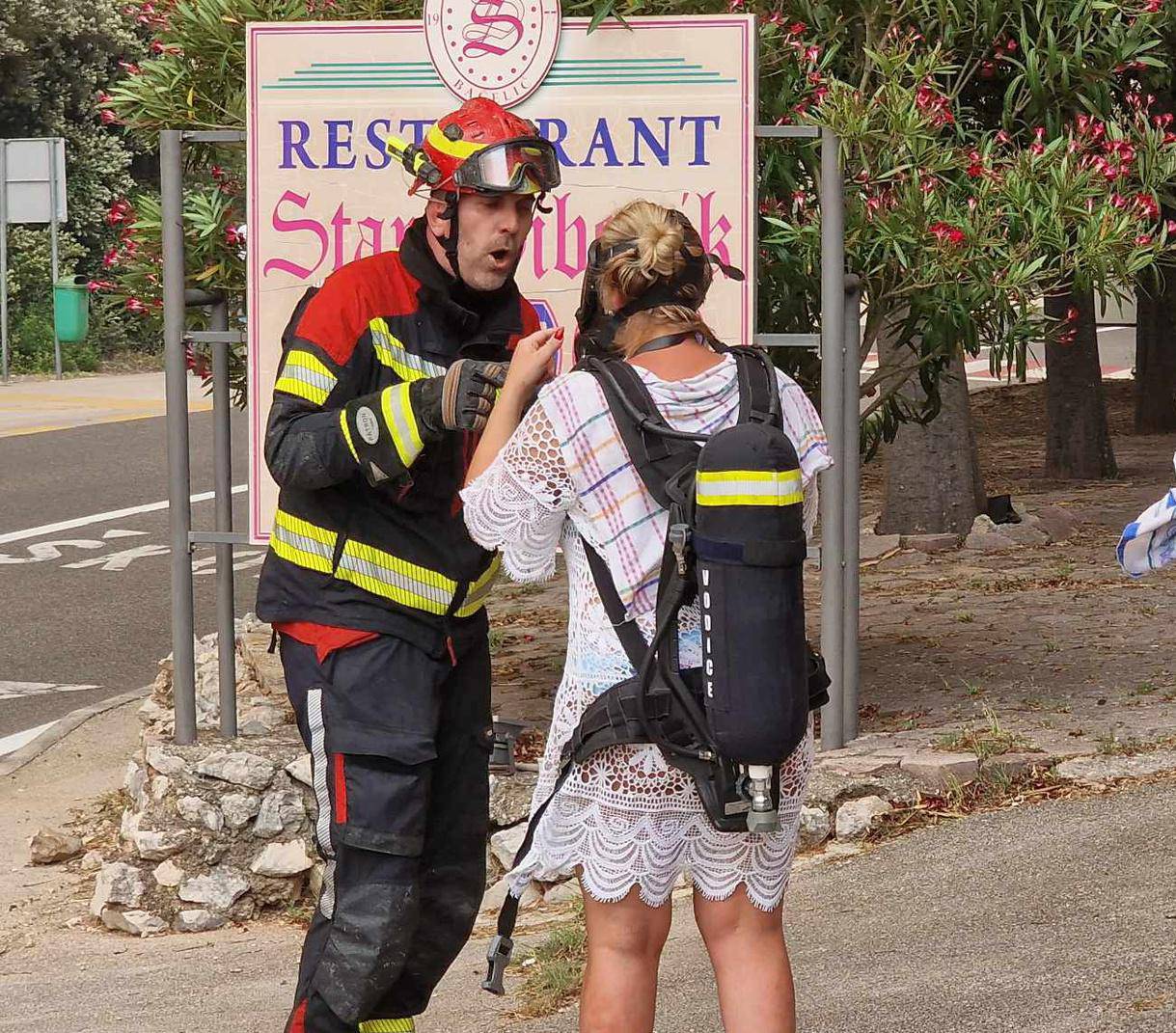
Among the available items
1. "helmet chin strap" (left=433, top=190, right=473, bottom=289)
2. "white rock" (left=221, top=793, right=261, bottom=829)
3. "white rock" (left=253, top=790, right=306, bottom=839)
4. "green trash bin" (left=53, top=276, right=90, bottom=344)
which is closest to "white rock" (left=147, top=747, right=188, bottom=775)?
"white rock" (left=221, top=793, right=261, bottom=829)

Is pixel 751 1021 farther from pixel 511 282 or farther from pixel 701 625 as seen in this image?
pixel 511 282

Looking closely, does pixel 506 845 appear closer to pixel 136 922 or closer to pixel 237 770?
pixel 237 770

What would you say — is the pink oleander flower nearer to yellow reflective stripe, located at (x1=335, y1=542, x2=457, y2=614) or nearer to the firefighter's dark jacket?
the firefighter's dark jacket

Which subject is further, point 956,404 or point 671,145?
point 956,404

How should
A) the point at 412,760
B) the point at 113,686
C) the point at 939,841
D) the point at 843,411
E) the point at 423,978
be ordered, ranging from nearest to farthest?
1. the point at 412,760
2. the point at 423,978
3. the point at 939,841
4. the point at 843,411
5. the point at 113,686

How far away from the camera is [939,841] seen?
5297 mm

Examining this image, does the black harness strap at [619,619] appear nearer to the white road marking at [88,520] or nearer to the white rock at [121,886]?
the white rock at [121,886]

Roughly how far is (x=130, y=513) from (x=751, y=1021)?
1163 centimetres

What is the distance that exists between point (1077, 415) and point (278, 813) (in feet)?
29.1

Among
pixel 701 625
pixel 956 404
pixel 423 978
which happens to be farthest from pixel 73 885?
pixel 956 404

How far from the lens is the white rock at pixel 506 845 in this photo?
5680 mm

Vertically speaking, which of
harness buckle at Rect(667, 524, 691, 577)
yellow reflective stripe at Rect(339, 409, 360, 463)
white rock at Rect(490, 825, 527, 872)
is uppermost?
yellow reflective stripe at Rect(339, 409, 360, 463)

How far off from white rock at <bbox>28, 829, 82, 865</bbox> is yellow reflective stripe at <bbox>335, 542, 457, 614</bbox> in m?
3.30

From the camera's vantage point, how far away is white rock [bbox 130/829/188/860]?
5707 millimetres
